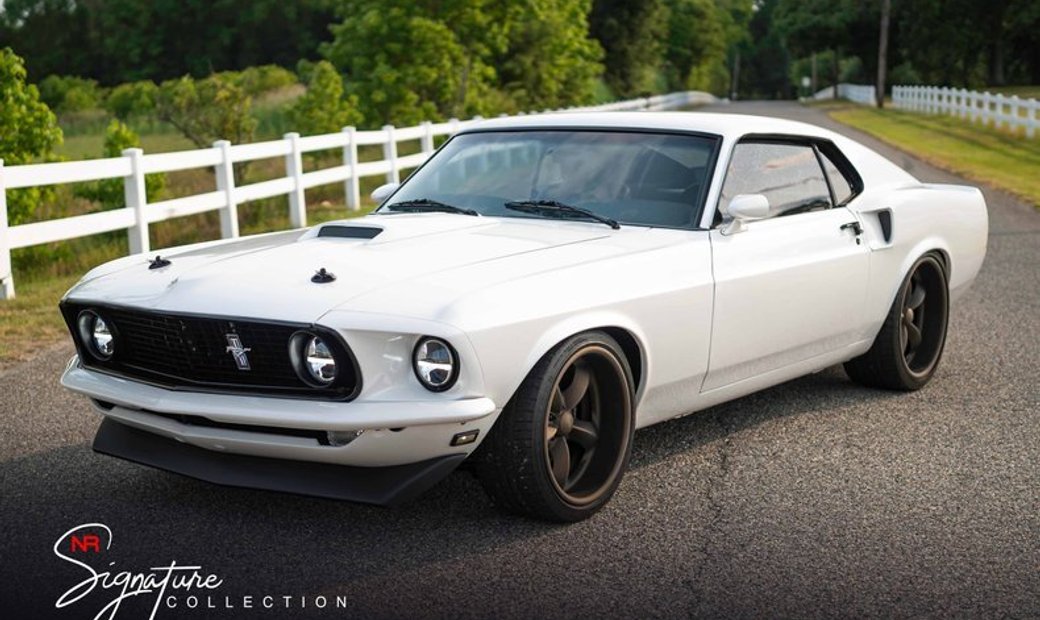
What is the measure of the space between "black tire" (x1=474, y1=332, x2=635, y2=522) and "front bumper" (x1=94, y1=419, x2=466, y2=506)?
0.69ft

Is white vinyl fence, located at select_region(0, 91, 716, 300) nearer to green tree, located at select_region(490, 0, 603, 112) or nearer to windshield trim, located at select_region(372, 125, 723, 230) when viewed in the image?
windshield trim, located at select_region(372, 125, 723, 230)

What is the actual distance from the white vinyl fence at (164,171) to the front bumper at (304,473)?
245 centimetres

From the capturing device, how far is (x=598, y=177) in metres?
5.66

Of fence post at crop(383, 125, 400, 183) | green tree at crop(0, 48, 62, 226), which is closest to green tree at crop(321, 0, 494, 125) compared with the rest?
fence post at crop(383, 125, 400, 183)

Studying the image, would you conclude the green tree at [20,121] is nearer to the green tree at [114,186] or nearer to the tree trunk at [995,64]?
the green tree at [114,186]

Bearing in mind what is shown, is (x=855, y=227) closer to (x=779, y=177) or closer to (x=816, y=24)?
(x=779, y=177)

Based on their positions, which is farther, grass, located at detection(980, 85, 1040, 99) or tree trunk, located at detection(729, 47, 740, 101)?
tree trunk, located at detection(729, 47, 740, 101)

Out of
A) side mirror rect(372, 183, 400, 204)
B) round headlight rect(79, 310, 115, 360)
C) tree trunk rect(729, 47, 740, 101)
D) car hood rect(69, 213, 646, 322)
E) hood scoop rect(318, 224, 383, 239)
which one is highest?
side mirror rect(372, 183, 400, 204)

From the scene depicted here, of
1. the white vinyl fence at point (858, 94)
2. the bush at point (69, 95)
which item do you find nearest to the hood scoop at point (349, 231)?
the bush at point (69, 95)

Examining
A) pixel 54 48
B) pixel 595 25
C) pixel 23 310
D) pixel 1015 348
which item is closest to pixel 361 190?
pixel 23 310

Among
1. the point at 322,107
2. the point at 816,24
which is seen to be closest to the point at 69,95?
the point at 322,107

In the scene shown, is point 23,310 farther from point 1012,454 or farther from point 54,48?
point 54,48

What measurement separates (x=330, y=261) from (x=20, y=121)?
12.4 metres

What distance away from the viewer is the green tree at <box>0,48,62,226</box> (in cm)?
1571
